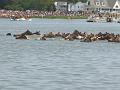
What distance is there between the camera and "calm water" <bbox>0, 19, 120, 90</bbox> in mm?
39312

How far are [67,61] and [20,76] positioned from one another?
10931mm

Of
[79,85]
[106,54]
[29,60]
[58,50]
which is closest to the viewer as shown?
[79,85]

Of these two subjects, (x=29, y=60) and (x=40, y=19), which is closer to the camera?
(x=29, y=60)

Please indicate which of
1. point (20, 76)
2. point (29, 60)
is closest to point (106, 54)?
point (29, 60)

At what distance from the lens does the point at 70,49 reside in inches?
2628

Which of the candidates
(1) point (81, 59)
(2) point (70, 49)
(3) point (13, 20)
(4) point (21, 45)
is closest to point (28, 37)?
(4) point (21, 45)

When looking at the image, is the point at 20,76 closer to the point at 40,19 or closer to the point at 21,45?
the point at 21,45

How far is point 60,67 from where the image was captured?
47.9 meters

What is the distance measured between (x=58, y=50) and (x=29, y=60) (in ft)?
42.3

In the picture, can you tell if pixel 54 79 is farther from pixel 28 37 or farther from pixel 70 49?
pixel 28 37

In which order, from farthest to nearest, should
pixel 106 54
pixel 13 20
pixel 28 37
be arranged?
pixel 13 20, pixel 28 37, pixel 106 54

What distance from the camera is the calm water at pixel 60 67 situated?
39312 millimetres

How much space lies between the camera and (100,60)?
2121 inches

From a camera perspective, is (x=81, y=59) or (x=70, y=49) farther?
(x=70, y=49)
